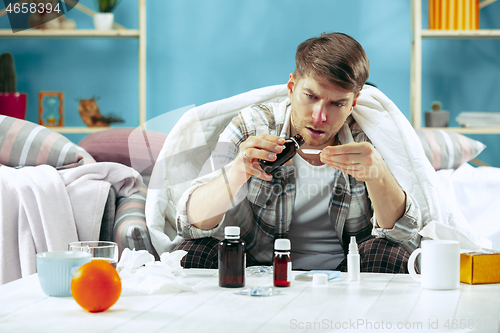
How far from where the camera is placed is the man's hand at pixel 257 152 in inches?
44.3

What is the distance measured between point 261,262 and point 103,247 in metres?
0.63

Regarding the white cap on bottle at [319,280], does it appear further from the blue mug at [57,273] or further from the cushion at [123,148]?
the cushion at [123,148]

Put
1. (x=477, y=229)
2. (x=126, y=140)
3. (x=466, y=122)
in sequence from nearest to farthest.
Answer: (x=477, y=229), (x=126, y=140), (x=466, y=122)

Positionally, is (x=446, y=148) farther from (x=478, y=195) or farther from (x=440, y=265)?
(x=440, y=265)

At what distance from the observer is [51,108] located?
8.16 ft

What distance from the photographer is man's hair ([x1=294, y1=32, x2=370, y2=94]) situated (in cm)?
127

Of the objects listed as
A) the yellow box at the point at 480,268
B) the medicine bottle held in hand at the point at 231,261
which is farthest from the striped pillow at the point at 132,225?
the yellow box at the point at 480,268

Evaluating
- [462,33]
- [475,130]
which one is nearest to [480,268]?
[475,130]

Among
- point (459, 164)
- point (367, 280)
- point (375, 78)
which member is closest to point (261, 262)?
point (367, 280)

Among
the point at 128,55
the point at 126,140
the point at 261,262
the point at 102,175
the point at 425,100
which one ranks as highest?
the point at 128,55

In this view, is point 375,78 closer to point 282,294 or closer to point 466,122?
point 466,122

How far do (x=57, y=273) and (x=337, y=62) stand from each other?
812 mm

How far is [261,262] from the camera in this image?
1.44m

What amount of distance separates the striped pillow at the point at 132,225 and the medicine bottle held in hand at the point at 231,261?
0.65m
